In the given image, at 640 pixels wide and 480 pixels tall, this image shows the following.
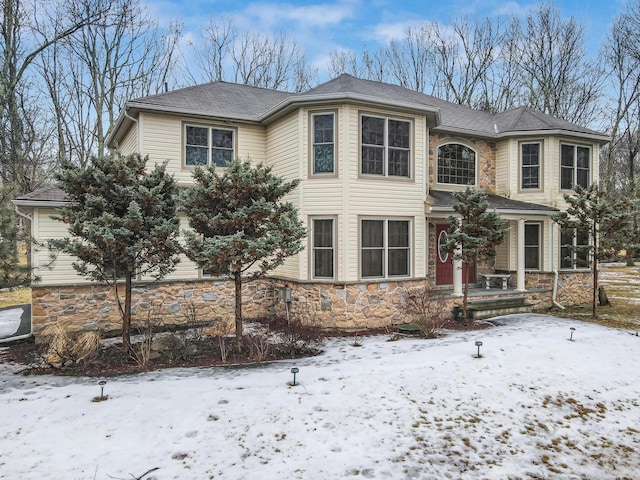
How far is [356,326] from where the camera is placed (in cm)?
946

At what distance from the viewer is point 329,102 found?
371 inches

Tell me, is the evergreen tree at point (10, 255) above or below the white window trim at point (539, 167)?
below

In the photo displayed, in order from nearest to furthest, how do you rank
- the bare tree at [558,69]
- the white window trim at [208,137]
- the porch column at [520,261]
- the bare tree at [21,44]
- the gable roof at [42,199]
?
the gable roof at [42,199], the white window trim at [208,137], the porch column at [520,261], the bare tree at [21,44], the bare tree at [558,69]

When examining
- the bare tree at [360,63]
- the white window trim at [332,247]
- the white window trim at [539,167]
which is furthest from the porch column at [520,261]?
the bare tree at [360,63]

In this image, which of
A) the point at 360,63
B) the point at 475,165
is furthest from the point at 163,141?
the point at 360,63

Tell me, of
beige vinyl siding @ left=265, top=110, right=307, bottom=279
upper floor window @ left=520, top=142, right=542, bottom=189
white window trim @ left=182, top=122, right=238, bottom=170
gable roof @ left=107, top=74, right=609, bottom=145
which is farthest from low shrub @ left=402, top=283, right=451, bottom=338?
white window trim @ left=182, top=122, right=238, bottom=170

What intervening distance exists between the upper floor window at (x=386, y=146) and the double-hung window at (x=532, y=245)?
5.40 meters

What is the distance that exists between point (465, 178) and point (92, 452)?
11867mm

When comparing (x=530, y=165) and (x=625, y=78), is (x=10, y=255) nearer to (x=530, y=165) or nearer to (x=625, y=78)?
(x=530, y=165)

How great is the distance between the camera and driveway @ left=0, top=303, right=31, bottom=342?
9.10 m

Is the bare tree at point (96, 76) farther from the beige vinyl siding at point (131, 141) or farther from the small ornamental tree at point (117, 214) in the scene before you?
the small ornamental tree at point (117, 214)

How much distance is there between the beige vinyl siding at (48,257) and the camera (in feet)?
28.8

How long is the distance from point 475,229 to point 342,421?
257 inches

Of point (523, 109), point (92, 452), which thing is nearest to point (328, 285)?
point (92, 452)
